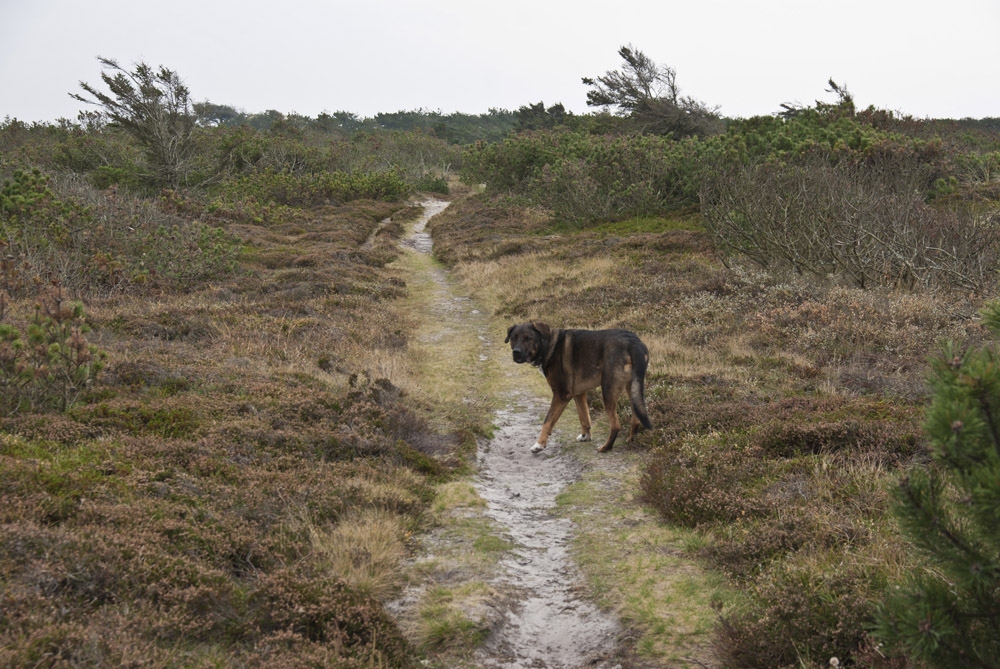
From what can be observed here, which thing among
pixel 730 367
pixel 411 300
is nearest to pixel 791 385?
pixel 730 367

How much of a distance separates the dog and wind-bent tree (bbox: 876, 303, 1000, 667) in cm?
533

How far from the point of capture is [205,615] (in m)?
4.02

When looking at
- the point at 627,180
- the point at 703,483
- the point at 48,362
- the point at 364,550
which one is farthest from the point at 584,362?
the point at 627,180

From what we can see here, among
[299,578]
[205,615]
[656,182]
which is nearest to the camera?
[205,615]

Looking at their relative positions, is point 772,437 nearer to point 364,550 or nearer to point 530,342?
point 530,342

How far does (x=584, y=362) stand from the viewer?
852 centimetres

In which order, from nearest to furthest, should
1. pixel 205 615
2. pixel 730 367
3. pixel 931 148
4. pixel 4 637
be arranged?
pixel 4 637
pixel 205 615
pixel 730 367
pixel 931 148

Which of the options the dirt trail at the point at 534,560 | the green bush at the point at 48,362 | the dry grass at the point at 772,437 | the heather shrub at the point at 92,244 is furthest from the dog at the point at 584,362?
the heather shrub at the point at 92,244

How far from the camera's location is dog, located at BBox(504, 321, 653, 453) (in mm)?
8234

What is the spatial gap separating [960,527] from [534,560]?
141 inches

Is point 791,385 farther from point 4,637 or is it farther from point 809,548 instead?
point 4,637

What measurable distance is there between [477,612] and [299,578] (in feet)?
4.07

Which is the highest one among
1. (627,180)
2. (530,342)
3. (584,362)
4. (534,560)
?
(627,180)

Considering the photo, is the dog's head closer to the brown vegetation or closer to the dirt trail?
the dirt trail
